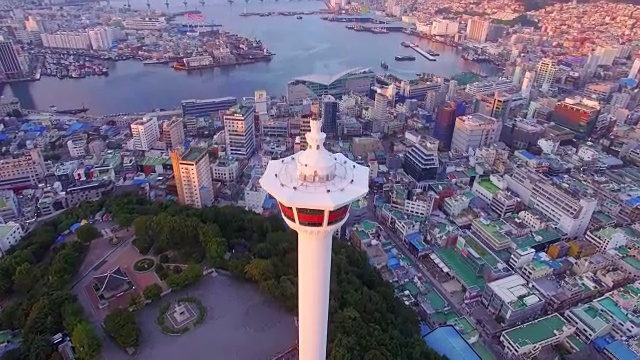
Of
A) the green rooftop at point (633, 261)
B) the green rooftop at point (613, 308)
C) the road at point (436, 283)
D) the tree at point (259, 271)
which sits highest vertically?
the tree at point (259, 271)

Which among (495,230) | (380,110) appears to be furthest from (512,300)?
(380,110)

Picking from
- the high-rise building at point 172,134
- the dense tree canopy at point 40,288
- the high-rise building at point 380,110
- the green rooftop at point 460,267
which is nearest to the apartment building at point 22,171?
the dense tree canopy at point 40,288

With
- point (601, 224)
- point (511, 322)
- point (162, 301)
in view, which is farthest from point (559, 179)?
point (162, 301)

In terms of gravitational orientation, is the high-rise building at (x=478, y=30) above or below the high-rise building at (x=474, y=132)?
above

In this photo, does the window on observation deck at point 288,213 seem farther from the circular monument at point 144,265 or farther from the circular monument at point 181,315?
the circular monument at point 144,265

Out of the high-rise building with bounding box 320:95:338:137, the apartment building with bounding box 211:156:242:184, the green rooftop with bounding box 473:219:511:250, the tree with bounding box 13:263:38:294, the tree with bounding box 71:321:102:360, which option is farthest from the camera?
the high-rise building with bounding box 320:95:338:137

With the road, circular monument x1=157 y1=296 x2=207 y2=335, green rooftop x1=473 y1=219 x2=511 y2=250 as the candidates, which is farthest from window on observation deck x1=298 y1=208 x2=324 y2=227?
green rooftop x1=473 y1=219 x2=511 y2=250

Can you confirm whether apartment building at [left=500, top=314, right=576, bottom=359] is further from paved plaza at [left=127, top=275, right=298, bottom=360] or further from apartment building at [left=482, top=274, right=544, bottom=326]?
paved plaza at [left=127, top=275, right=298, bottom=360]

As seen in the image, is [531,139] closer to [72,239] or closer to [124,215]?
[124,215]
